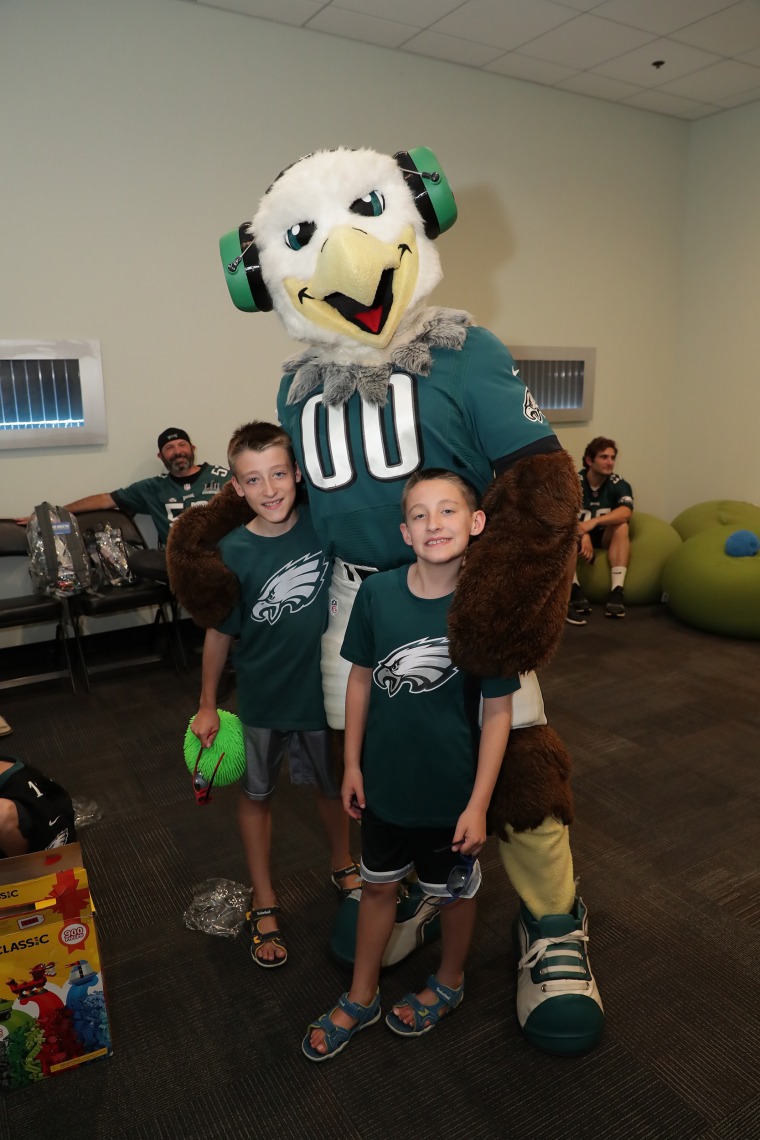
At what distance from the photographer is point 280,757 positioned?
1949 millimetres

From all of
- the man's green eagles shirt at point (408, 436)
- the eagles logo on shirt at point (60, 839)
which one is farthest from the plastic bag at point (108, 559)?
the man's green eagles shirt at point (408, 436)

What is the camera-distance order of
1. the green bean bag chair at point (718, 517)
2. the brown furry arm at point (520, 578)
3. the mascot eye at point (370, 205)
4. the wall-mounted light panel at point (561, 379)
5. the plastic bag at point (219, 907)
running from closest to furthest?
the brown furry arm at point (520, 578), the mascot eye at point (370, 205), the plastic bag at point (219, 907), the green bean bag chair at point (718, 517), the wall-mounted light panel at point (561, 379)

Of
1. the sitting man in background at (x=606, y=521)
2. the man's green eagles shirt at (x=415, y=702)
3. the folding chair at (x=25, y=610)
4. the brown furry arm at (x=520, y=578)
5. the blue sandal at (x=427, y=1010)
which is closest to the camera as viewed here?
the brown furry arm at (x=520, y=578)

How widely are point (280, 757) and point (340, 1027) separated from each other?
1.91 feet

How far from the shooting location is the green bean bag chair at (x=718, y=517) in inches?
188

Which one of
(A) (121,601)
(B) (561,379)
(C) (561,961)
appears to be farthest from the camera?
(B) (561,379)

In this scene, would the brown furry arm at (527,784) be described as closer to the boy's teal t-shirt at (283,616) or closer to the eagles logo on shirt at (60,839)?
the boy's teal t-shirt at (283,616)

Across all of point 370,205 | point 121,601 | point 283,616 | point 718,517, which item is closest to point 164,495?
point 121,601

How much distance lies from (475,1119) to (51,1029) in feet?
2.76

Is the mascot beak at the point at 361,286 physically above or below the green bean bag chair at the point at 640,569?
above

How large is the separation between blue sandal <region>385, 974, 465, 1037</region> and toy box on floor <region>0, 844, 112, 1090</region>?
0.60m

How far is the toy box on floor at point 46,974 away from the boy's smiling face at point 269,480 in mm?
809

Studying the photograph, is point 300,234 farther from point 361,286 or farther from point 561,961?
point 561,961

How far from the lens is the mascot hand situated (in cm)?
178
